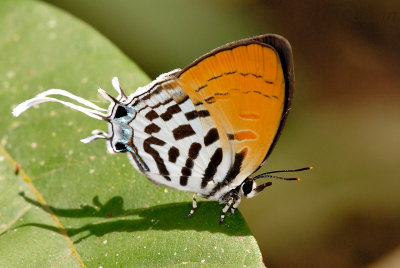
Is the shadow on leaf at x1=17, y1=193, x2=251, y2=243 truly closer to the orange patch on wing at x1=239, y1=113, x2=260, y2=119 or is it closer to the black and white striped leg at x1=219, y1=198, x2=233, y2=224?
the black and white striped leg at x1=219, y1=198, x2=233, y2=224

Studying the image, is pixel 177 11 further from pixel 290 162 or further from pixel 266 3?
pixel 290 162

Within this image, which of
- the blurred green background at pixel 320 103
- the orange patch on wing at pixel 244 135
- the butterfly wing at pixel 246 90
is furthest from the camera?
the blurred green background at pixel 320 103

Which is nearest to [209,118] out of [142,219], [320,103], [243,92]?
[243,92]

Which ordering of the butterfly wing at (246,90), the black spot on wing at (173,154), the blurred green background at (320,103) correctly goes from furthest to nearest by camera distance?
1. the blurred green background at (320,103)
2. the black spot on wing at (173,154)
3. the butterfly wing at (246,90)

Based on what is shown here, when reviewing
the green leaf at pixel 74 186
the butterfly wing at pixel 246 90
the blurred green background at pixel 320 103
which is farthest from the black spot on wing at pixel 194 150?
the blurred green background at pixel 320 103

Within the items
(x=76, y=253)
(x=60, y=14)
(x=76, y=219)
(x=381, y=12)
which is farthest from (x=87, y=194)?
(x=381, y=12)

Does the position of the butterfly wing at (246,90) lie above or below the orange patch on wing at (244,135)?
above

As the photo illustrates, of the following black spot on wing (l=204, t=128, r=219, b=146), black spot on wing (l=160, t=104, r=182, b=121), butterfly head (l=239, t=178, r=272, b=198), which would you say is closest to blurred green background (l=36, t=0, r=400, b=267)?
butterfly head (l=239, t=178, r=272, b=198)

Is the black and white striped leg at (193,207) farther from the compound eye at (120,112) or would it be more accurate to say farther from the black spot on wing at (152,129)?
the compound eye at (120,112)
